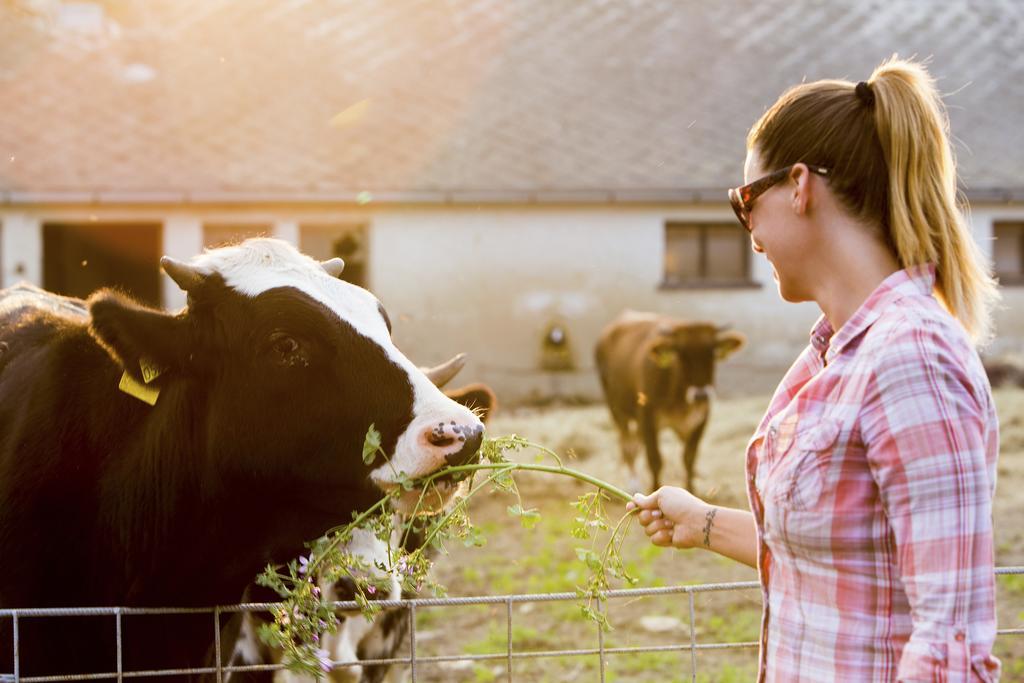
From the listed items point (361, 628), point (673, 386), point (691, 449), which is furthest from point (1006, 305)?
point (361, 628)

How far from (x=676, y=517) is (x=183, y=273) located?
133 centimetres

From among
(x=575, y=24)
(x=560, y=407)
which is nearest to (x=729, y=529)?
(x=560, y=407)

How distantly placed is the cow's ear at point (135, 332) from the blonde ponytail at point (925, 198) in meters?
1.69

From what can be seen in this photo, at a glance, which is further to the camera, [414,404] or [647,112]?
[647,112]

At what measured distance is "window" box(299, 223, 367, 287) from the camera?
14258 millimetres

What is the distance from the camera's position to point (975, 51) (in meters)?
18.6

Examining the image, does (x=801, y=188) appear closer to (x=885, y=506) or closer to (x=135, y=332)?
(x=885, y=506)

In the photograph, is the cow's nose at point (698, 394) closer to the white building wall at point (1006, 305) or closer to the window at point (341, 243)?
the window at point (341, 243)

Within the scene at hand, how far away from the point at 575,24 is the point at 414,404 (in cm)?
1659

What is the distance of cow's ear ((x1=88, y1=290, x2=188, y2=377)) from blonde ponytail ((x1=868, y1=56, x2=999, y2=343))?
1.69 m

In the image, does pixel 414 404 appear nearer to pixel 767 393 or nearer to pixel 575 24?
pixel 767 393

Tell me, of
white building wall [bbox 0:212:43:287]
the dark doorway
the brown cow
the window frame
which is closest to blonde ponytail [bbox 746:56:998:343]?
the brown cow

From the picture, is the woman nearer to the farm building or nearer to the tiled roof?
the farm building

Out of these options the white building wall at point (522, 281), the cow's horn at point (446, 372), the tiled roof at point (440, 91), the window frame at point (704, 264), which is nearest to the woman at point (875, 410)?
the cow's horn at point (446, 372)
